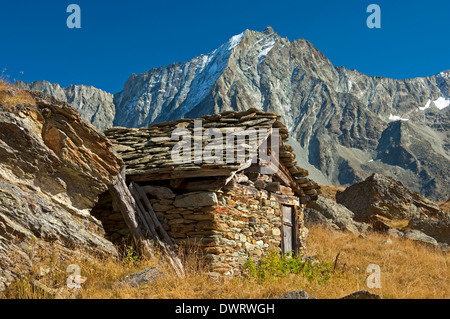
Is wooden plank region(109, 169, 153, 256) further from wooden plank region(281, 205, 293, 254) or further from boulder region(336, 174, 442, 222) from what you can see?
boulder region(336, 174, 442, 222)

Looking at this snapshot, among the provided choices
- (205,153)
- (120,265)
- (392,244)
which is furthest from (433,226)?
(120,265)

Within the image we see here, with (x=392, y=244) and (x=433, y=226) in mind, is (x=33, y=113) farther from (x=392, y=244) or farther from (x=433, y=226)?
(x=433, y=226)

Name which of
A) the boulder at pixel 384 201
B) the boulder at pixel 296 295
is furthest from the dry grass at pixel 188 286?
the boulder at pixel 384 201

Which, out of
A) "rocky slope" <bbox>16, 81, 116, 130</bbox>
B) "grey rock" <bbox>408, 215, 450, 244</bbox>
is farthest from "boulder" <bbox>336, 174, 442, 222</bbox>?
"rocky slope" <bbox>16, 81, 116, 130</bbox>

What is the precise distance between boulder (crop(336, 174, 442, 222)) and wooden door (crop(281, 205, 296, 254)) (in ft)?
39.0

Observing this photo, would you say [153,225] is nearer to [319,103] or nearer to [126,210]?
[126,210]

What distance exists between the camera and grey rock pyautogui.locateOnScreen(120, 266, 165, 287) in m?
5.63

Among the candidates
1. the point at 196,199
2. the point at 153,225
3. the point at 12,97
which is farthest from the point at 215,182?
the point at 12,97

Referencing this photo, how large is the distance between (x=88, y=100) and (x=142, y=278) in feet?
452

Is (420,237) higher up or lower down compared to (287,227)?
higher up

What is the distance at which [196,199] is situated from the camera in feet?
26.6

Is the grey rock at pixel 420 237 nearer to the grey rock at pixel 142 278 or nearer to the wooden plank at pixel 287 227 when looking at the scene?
the wooden plank at pixel 287 227

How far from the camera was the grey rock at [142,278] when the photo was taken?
5.63m
